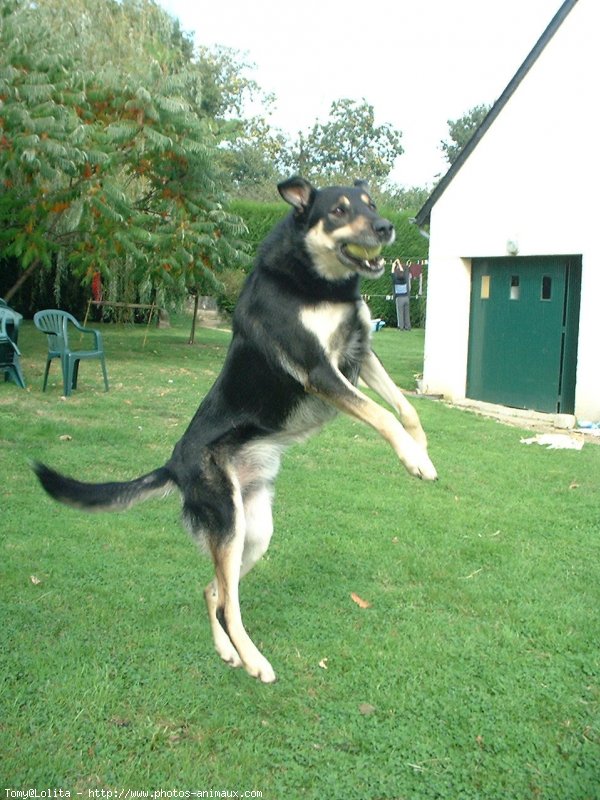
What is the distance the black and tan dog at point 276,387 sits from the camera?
3.88 m

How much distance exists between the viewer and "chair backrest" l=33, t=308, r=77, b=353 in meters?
12.7

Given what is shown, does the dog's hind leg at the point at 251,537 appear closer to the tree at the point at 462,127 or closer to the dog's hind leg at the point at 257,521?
the dog's hind leg at the point at 257,521

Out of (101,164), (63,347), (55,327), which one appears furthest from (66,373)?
(101,164)

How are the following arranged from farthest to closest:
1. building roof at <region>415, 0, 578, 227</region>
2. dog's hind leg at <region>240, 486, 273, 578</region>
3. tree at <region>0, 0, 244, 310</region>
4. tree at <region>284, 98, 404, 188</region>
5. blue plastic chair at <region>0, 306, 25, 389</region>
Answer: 1. tree at <region>284, 98, 404, 188</region>
2. tree at <region>0, 0, 244, 310</region>
3. building roof at <region>415, 0, 578, 227</region>
4. blue plastic chair at <region>0, 306, 25, 389</region>
5. dog's hind leg at <region>240, 486, 273, 578</region>

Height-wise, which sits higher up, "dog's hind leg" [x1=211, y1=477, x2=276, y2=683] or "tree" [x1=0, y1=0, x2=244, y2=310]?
"tree" [x1=0, y1=0, x2=244, y2=310]

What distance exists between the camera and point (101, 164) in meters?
14.8

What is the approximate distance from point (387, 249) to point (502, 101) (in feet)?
58.3

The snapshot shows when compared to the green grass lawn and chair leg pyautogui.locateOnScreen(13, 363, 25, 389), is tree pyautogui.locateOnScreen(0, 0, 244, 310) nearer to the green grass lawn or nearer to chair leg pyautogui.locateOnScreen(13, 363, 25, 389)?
chair leg pyautogui.locateOnScreen(13, 363, 25, 389)

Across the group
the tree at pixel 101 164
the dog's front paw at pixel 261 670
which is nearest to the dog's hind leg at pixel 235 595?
the dog's front paw at pixel 261 670

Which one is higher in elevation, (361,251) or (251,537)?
(361,251)

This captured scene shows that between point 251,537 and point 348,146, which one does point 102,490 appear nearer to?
point 251,537

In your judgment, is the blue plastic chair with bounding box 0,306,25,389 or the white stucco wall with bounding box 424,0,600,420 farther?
the blue plastic chair with bounding box 0,306,25,389

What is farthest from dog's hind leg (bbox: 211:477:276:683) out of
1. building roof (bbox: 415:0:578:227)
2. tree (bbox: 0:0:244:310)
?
building roof (bbox: 415:0:578:227)

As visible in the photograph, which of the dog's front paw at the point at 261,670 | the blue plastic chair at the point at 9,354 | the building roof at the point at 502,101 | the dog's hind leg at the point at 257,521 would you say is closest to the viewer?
the dog's front paw at the point at 261,670
